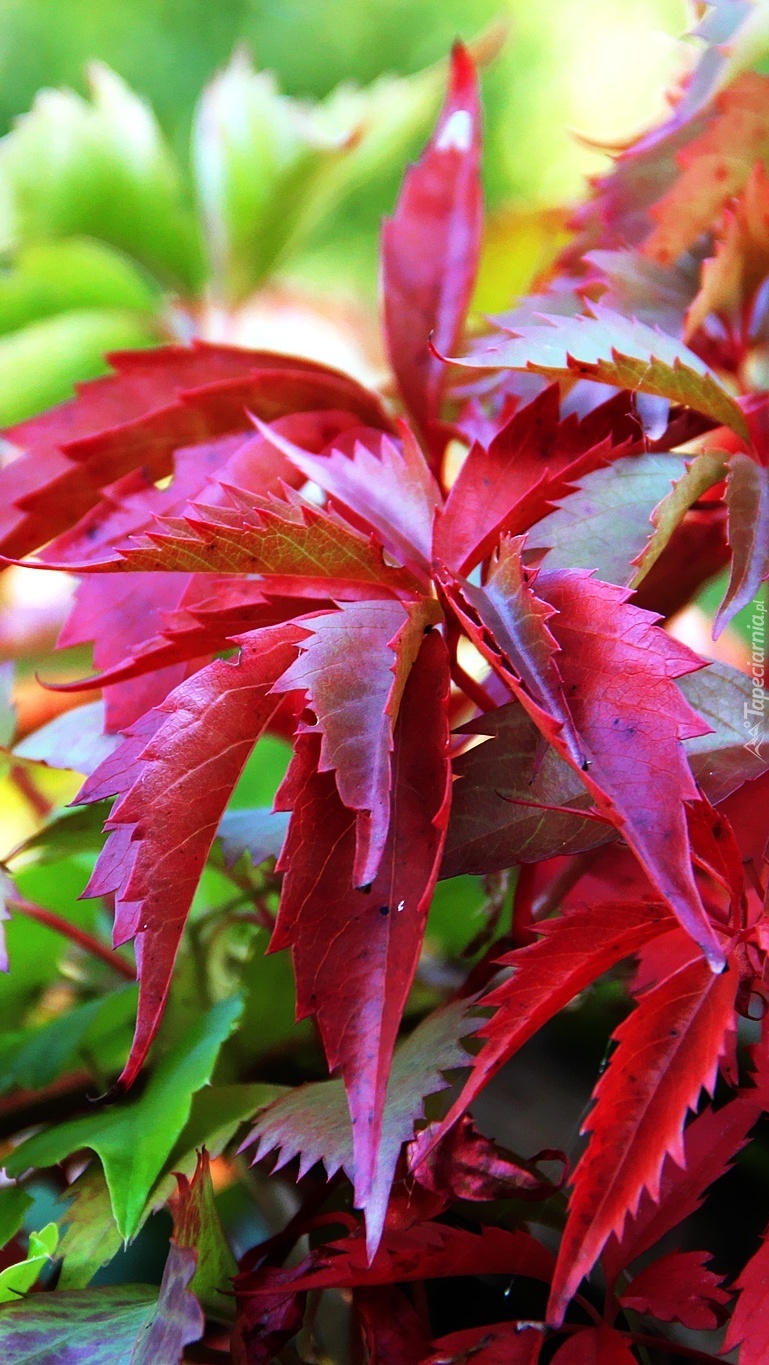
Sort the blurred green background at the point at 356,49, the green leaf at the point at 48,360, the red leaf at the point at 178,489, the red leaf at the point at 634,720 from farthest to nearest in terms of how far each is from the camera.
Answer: the blurred green background at the point at 356,49 → the green leaf at the point at 48,360 → the red leaf at the point at 178,489 → the red leaf at the point at 634,720

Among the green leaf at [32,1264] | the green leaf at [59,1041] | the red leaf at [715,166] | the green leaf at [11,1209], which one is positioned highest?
the red leaf at [715,166]

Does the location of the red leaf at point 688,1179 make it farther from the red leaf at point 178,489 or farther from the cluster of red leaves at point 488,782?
the red leaf at point 178,489

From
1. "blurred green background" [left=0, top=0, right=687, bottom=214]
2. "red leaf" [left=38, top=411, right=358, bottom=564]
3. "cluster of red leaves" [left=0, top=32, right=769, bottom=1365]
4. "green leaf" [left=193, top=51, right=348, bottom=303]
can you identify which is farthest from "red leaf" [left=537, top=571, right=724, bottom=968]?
"blurred green background" [left=0, top=0, right=687, bottom=214]

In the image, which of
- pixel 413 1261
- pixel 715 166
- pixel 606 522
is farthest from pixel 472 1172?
pixel 715 166

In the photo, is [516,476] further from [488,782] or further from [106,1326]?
[106,1326]

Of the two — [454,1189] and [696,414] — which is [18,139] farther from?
[454,1189]

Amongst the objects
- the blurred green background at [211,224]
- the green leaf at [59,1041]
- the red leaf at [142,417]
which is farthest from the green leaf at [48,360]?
the green leaf at [59,1041]

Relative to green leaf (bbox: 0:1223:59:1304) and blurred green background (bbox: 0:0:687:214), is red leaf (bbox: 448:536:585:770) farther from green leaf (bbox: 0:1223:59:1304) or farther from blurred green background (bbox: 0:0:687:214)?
blurred green background (bbox: 0:0:687:214)

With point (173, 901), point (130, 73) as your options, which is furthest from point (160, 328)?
point (130, 73)
